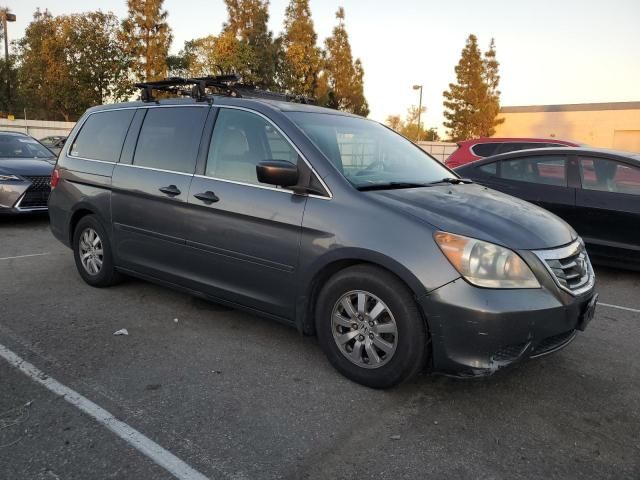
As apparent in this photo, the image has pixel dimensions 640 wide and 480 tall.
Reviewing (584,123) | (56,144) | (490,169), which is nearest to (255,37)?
(584,123)

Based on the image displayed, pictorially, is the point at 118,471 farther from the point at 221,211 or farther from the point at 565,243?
the point at 565,243

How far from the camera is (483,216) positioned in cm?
317

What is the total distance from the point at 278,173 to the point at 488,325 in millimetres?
1540

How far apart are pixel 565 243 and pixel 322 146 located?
1.66m

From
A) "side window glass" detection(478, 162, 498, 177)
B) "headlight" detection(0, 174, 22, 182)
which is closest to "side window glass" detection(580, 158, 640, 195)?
"side window glass" detection(478, 162, 498, 177)

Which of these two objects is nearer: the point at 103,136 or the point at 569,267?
the point at 569,267

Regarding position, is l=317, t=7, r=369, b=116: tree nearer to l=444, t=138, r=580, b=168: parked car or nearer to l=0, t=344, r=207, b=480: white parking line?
l=444, t=138, r=580, b=168: parked car

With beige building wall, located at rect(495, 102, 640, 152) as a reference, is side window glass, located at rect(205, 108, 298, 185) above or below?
below

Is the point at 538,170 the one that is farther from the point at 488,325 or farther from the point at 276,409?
the point at 276,409

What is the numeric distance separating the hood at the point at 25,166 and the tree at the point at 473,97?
4102 cm

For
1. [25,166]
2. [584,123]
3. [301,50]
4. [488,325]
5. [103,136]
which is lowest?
[488,325]

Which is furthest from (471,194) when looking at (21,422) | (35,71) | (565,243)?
(35,71)

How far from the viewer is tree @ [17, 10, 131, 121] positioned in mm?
36281

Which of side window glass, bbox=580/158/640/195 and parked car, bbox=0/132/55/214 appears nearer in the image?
side window glass, bbox=580/158/640/195
